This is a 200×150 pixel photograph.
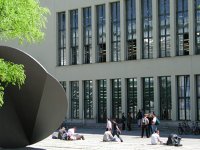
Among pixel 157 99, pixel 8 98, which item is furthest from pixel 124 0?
pixel 8 98

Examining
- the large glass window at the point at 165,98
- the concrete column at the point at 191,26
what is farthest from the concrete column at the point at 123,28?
the concrete column at the point at 191,26

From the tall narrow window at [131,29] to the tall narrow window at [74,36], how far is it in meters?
7.02

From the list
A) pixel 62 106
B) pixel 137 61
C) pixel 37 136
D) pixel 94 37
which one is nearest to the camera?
pixel 62 106

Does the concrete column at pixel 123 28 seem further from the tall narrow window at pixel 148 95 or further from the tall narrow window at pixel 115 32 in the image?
the tall narrow window at pixel 148 95

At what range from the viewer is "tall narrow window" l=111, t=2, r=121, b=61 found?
50875mm

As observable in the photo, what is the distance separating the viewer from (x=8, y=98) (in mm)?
22938

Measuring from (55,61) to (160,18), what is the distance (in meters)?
14.5

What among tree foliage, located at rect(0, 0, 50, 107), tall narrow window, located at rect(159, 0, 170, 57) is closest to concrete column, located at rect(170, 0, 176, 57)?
tall narrow window, located at rect(159, 0, 170, 57)

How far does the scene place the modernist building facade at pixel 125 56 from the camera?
150 feet

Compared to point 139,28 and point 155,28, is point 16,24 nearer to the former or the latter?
point 155,28

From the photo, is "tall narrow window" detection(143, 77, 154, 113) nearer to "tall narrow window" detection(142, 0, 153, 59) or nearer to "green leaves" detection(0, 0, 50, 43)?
"tall narrow window" detection(142, 0, 153, 59)

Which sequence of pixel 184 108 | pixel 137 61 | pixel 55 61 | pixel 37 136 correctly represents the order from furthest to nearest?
pixel 55 61, pixel 137 61, pixel 184 108, pixel 37 136

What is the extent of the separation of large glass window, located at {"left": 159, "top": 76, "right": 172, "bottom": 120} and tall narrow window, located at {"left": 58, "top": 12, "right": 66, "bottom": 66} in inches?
532

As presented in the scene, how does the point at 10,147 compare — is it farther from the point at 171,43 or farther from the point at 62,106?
the point at 171,43
